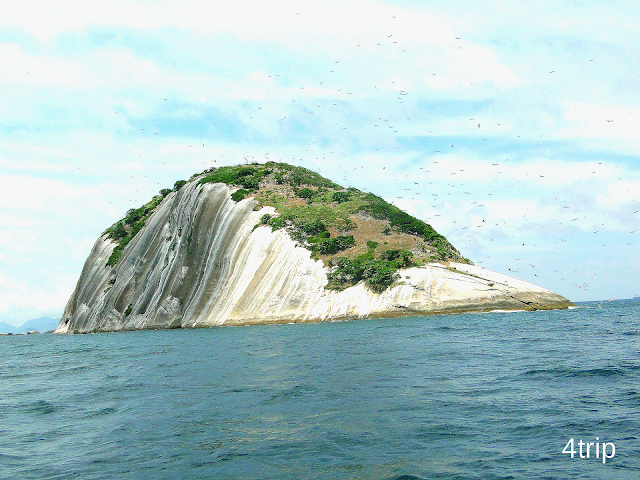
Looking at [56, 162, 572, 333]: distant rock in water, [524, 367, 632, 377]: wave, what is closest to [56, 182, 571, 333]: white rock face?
[56, 162, 572, 333]: distant rock in water

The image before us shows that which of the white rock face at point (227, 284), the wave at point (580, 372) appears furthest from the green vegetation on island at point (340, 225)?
the wave at point (580, 372)

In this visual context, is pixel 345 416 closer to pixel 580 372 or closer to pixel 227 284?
pixel 580 372

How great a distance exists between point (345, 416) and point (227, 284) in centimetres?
6590

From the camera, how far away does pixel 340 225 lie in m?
81.6

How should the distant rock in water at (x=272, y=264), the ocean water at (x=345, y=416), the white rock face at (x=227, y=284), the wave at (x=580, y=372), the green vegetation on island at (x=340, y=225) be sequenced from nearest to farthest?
the ocean water at (x=345, y=416)
the wave at (x=580, y=372)
the white rock face at (x=227, y=284)
the distant rock in water at (x=272, y=264)
the green vegetation on island at (x=340, y=225)

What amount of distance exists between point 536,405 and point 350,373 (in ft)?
28.5

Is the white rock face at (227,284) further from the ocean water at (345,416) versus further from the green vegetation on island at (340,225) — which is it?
the ocean water at (345,416)

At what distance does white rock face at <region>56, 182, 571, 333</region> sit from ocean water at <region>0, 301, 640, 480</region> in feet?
109

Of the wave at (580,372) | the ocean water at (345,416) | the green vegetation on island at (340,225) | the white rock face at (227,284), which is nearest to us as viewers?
the ocean water at (345,416)

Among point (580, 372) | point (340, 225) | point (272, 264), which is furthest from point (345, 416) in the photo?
point (340, 225)

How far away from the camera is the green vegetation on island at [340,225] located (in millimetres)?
69875

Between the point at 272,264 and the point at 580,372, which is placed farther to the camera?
the point at 272,264

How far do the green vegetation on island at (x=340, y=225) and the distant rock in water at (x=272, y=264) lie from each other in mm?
197

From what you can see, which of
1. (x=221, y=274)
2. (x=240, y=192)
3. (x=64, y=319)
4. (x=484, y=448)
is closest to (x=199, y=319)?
(x=221, y=274)
